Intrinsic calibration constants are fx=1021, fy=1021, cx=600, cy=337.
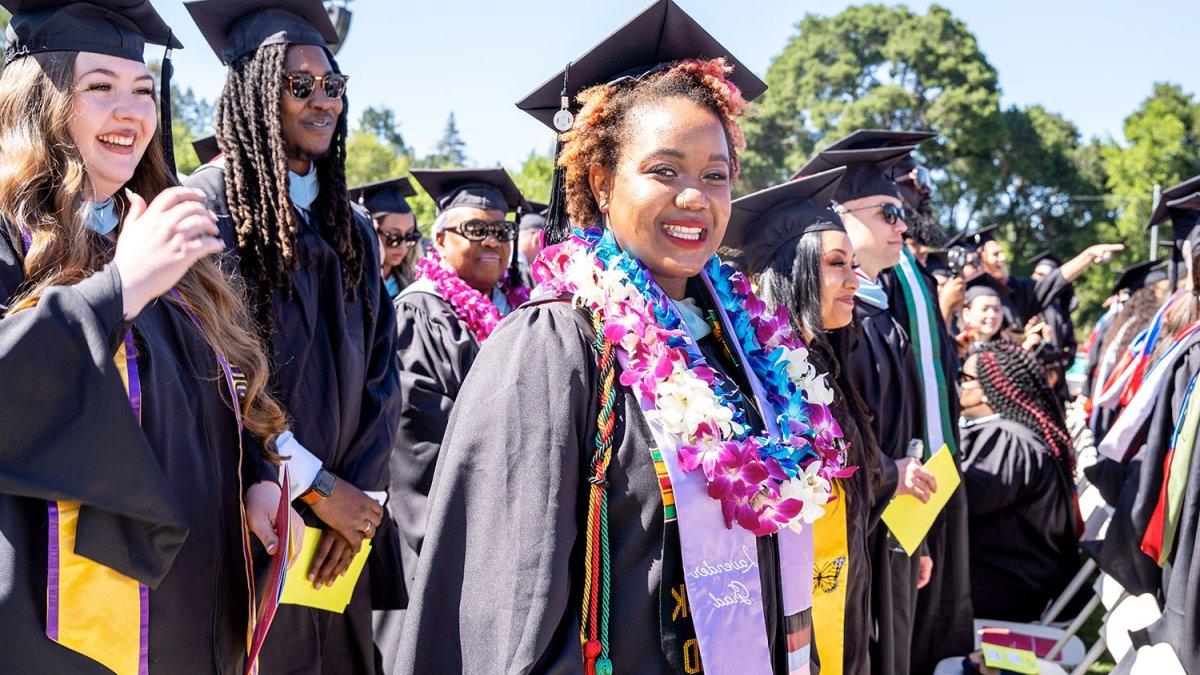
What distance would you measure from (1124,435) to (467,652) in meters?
3.78

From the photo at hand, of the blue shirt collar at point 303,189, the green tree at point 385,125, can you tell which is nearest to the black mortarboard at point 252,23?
the blue shirt collar at point 303,189

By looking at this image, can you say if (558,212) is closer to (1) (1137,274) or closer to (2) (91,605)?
(2) (91,605)

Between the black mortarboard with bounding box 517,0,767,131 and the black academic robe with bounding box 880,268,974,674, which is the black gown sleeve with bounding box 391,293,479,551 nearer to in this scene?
the black academic robe with bounding box 880,268,974,674

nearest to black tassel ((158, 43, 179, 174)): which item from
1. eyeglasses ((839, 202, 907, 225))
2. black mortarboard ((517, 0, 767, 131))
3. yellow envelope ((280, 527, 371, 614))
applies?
black mortarboard ((517, 0, 767, 131))

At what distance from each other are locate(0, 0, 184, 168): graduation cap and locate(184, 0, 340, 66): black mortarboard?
1.09 meters

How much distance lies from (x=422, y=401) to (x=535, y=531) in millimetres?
3034

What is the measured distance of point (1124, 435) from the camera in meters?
4.57

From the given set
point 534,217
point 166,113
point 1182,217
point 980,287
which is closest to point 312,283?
point 166,113

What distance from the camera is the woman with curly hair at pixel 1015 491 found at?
604 centimetres

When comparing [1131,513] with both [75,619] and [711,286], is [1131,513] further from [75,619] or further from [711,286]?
[75,619]

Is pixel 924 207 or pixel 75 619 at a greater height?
pixel 924 207

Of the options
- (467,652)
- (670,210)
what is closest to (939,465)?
(670,210)

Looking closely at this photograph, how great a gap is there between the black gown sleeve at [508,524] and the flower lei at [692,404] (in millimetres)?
140

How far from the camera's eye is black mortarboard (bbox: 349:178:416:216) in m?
6.45
